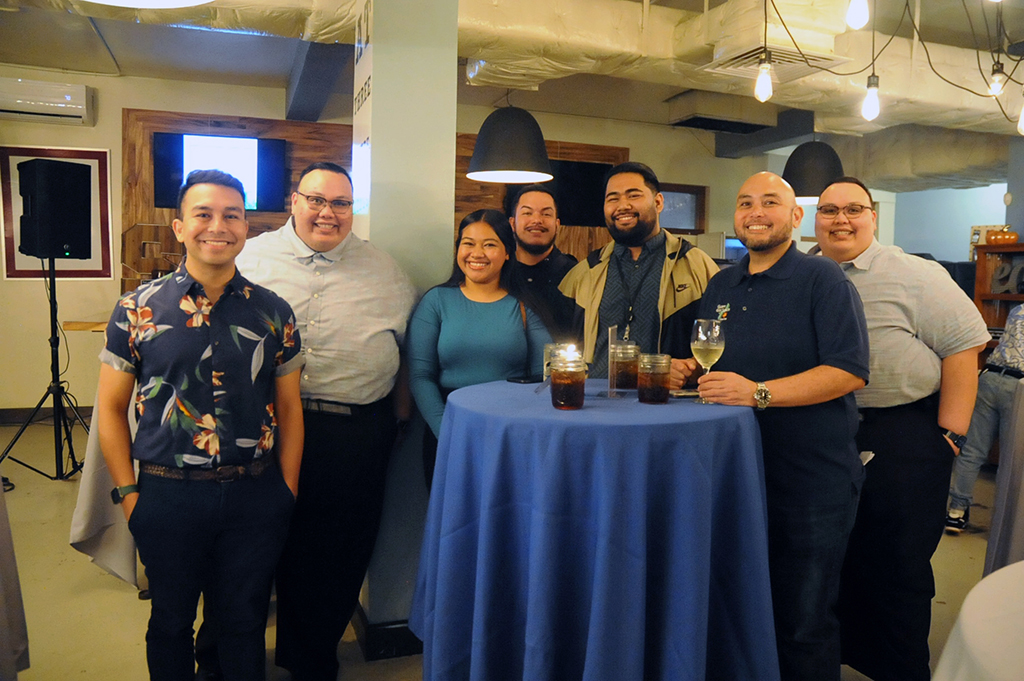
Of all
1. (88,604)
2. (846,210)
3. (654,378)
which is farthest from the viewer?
(88,604)

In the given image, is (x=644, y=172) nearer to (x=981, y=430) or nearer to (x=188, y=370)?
(x=188, y=370)

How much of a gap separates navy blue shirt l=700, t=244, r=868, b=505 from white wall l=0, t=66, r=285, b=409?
241 inches

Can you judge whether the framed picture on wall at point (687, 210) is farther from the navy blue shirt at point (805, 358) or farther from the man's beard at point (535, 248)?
the navy blue shirt at point (805, 358)

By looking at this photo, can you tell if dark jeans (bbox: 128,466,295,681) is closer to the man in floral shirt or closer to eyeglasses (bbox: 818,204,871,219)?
the man in floral shirt

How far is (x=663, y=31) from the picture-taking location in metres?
4.57

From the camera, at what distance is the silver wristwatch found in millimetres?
1869

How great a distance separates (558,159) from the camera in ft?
25.1

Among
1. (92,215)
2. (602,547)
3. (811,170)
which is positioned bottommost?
(602,547)

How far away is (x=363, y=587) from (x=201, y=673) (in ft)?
1.99

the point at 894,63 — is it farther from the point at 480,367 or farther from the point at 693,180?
the point at 480,367

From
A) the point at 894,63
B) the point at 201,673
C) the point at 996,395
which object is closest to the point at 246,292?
the point at 201,673

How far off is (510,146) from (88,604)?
2878 millimetres

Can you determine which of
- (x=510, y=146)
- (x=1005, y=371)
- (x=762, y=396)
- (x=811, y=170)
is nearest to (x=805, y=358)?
(x=762, y=396)

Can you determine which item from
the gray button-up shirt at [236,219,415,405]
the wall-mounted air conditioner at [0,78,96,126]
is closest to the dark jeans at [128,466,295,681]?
the gray button-up shirt at [236,219,415,405]
